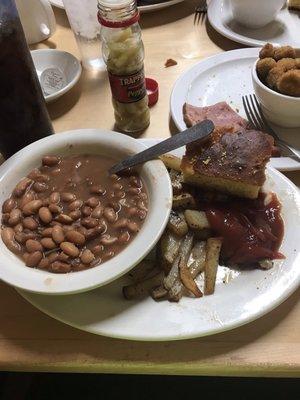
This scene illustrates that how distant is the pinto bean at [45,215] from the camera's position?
978 millimetres

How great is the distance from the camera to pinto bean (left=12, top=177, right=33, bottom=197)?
1.04 metres

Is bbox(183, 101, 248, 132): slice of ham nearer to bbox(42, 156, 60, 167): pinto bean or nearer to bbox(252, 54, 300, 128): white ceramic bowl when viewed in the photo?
bbox(252, 54, 300, 128): white ceramic bowl

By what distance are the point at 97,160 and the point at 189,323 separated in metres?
0.49

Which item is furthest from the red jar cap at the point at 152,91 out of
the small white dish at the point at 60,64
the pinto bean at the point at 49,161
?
the pinto bean at the point at 49,161

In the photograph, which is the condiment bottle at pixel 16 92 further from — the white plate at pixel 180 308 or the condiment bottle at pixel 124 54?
the white plate at pixel 180 308

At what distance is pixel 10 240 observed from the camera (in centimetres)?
95

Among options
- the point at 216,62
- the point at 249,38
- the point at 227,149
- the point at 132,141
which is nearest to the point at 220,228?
the point at 227,149

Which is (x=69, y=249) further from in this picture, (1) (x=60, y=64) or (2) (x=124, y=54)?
(1) (x=60, y=64)

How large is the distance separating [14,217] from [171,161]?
1.41ft

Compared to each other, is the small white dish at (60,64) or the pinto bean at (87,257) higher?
the small white dish at (60,64)

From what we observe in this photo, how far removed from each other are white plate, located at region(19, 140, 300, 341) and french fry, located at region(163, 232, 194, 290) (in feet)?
0.15

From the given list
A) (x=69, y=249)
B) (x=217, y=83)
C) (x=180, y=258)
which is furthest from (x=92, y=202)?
(x=217, y=83)

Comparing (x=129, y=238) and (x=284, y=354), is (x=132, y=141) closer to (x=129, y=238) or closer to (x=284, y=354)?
(x=129, y=238)

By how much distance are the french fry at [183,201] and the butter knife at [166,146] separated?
0.38 feet
